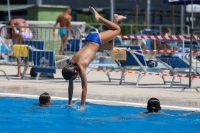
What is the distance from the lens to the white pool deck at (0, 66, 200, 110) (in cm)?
1061

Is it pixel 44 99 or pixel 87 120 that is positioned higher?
pixel 44 99

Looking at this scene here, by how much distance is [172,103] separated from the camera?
10.2m

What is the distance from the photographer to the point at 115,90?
12180 mm

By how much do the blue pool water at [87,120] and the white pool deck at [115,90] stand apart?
61 centimetres

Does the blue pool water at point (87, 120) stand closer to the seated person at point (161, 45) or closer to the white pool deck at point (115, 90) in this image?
the white pool deck at point (115, 90)

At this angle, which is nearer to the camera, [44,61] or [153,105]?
[153,105]

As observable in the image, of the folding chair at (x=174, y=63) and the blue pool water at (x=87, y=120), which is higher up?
the folding chair at (x=174, y=63)

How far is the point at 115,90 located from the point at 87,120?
3.40m

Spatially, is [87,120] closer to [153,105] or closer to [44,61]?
[153,105]

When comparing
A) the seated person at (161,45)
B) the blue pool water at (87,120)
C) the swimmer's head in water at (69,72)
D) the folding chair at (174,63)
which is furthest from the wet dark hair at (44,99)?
the seated person at (161,45)

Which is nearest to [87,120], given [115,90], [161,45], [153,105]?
[153,105]

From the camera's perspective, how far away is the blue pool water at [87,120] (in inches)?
318

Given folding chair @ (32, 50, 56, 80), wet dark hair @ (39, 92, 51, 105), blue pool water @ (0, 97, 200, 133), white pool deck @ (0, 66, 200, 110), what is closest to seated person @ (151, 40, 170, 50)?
white pool deck @ (0, 66, 200, 110)

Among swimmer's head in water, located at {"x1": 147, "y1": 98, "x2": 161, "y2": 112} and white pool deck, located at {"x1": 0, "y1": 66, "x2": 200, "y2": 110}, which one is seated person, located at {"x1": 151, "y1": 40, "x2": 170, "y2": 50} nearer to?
white pool deck, located at {"x1": 0, "y1": 66, "x2": 200, "y2": 110}
